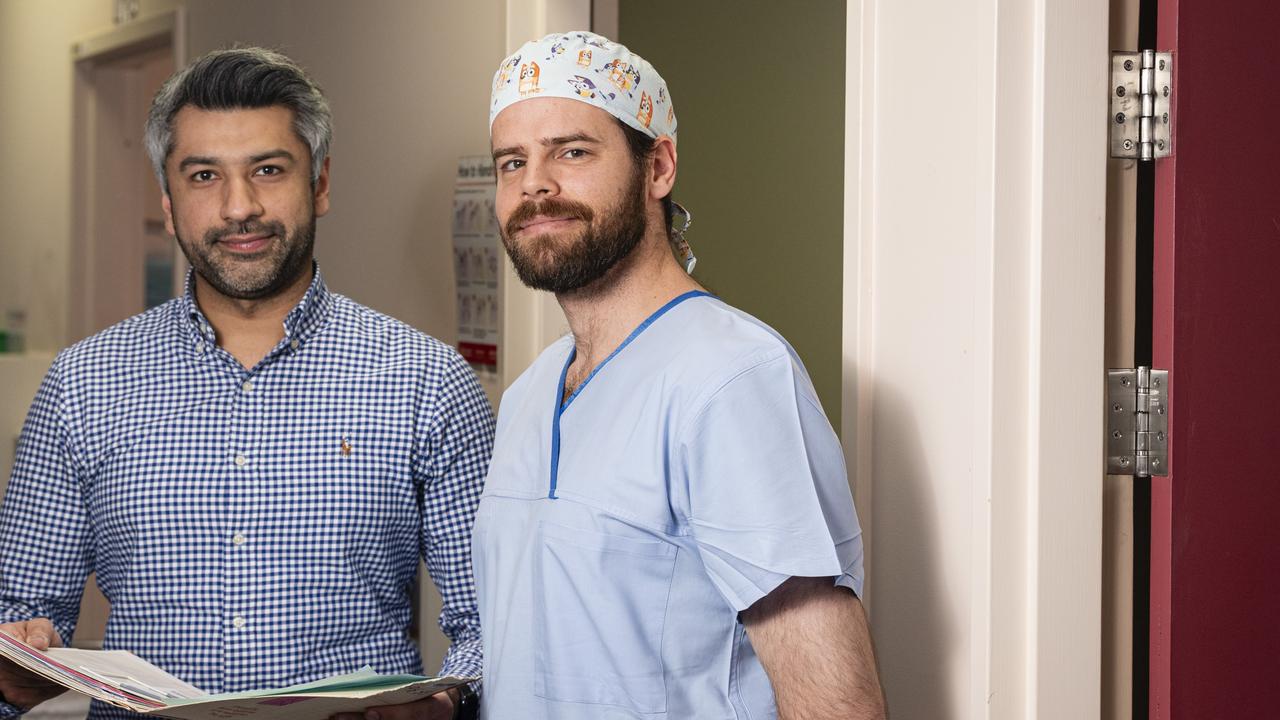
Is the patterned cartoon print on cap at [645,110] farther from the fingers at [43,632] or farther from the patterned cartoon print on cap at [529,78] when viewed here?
the fingers at [43,632]

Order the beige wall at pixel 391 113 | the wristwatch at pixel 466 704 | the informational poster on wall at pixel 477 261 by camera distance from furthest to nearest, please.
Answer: the beige wall at pixel 391 113, the informational poster on wall at pixel 477 261, the wristwatch at pixel 466 704

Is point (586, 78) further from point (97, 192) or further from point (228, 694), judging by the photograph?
point (97, 192)

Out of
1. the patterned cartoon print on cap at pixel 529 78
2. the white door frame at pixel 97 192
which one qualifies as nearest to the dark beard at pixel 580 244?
the patterned cartoon print on cap at pixel 529 78

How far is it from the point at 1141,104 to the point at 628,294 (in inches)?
22.7

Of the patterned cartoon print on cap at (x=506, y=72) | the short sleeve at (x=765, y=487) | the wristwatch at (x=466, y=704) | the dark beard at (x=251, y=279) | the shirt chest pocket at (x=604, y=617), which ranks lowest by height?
the wristwatch at (x=466, y=704)

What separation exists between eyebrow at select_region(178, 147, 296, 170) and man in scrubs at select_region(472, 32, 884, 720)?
449 mm

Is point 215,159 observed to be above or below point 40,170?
below

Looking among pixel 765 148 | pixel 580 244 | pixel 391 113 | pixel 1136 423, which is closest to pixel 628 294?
pixel 580 244

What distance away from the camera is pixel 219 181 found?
1.67 metres

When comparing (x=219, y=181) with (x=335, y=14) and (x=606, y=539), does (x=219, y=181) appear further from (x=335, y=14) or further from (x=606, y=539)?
(x=335, y=14)

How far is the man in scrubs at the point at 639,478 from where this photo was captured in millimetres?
1104

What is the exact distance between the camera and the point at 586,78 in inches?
51.8

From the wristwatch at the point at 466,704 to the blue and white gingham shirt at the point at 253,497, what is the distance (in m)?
0.03

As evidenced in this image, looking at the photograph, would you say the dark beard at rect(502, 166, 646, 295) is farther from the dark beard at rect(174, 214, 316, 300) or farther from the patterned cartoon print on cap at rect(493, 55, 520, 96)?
the dark beard at rect(174, 214, 316, 300)
